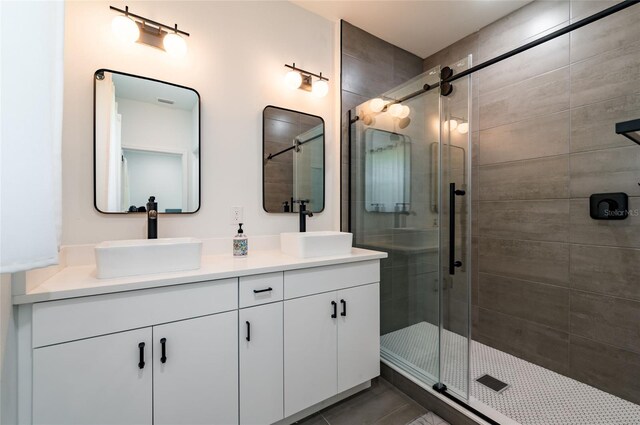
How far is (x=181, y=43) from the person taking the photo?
1.60 metres

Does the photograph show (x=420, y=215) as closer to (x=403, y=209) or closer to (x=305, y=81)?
(x=403, y=209)

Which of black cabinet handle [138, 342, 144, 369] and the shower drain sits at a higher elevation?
black cabinet handle [138, 342, 144, 369]

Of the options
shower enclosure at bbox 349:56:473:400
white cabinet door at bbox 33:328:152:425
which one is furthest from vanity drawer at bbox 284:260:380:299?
white cabinet door at bbox 33:328:152:425

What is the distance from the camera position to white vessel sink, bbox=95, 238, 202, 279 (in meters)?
1.13

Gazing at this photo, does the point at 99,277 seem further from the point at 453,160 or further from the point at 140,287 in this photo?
the point at 453,160

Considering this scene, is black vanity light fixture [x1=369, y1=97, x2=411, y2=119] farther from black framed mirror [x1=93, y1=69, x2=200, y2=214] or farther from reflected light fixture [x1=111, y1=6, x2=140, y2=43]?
reflected light fixture [x1=111, y1=6, x2=140, y2=43]

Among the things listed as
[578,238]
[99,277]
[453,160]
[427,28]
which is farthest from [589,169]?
[99,277]

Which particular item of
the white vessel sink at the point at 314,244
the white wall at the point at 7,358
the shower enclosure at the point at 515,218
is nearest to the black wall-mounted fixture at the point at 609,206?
the shower enclosure at the point at 515,218

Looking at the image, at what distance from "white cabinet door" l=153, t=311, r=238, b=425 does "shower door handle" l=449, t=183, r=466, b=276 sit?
1.29 metres

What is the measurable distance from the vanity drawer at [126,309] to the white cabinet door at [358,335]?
0.69 metres

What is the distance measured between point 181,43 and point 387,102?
1.44 metres

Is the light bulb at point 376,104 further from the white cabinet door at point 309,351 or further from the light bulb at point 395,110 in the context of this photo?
the white cabinet door at point 309,351

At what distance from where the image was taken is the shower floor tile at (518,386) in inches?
60.9

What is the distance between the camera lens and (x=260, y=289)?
138cm
